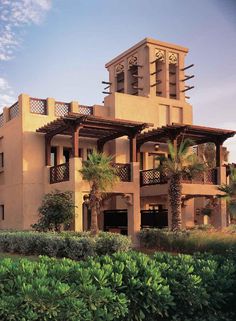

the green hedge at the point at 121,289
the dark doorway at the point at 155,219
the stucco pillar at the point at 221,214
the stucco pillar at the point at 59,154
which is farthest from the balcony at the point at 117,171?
the green hedge at the point at 121,289

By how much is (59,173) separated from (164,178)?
5621mm

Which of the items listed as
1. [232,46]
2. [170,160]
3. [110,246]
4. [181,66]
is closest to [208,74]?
[232,46]

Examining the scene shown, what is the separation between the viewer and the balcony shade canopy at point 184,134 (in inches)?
984

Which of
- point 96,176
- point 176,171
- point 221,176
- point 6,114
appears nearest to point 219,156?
point 221,176

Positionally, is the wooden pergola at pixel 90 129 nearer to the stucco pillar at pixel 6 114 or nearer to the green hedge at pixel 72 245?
the stucco pillar at pixel 6 114

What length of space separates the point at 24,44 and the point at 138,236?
607 inches

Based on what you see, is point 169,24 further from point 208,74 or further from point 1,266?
point 1,266

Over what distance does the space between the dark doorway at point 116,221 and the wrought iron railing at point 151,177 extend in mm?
2217

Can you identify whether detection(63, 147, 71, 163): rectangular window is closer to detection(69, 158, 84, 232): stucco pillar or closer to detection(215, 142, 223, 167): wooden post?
detection(69, 158, 84, 232): stucco pillar

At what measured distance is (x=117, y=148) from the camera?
27312 mm

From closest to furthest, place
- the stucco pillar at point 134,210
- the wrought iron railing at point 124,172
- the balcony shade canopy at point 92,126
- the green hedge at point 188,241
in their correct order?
the green hedge at point 188,241 → the balcony shade canopy at point 92,126 → the stucco pillar at point 134,210 → the wrought iron railing at point 124,172

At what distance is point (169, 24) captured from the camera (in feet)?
20.4

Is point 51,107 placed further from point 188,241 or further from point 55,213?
point 188,241

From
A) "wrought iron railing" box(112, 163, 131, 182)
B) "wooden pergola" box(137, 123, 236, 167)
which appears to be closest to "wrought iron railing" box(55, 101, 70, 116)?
A: "wooden pergola" box(137, 123, 236, 167)
